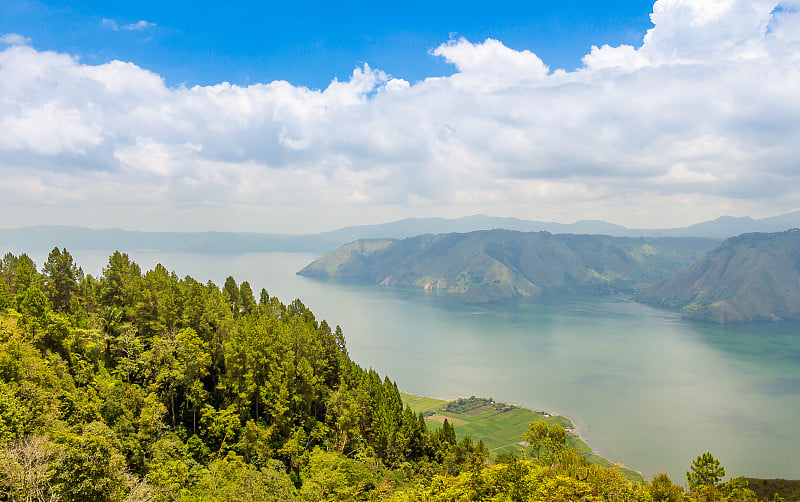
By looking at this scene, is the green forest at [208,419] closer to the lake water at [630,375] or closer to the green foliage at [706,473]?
the green foliage at [706,473]

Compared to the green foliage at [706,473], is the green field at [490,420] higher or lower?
lower

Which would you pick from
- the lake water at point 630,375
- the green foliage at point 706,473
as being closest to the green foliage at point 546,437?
the green foliage at point 706,473

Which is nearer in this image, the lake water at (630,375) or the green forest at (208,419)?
the green forest at (208,419)

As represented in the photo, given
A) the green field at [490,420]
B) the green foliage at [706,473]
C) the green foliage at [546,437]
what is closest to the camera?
the green foliage at [706,473]

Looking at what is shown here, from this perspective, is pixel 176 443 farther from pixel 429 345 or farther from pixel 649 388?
pixel 429 345

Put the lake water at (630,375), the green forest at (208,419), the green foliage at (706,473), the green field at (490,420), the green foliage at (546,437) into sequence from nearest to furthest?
the green forest at (208,419)
the green foliage at (706,473)
the green foliage at (546,437)
the lake water at (630,375)
the green field at (490,420)

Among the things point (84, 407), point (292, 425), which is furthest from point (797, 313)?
point (84, 407)
